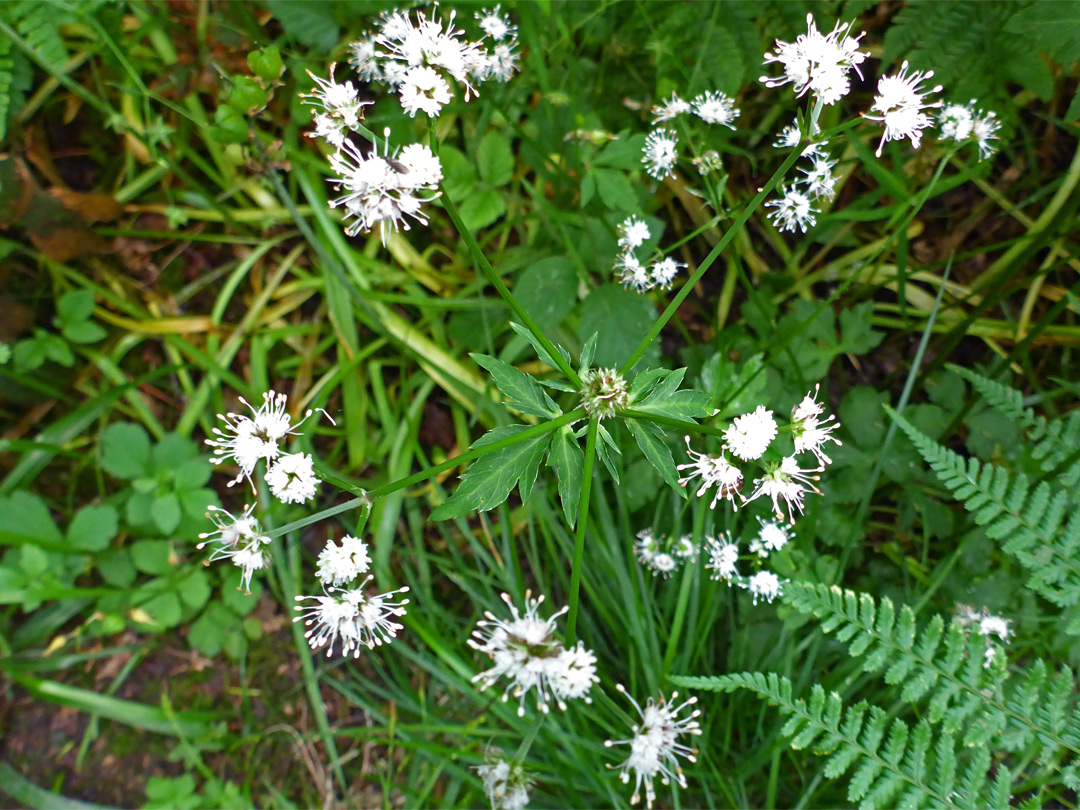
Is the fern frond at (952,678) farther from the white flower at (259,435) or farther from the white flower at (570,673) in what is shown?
the white flower at (259,435)

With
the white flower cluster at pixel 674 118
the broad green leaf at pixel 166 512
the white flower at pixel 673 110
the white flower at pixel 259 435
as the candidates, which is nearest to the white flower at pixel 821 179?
the white flower cluster at pixel 674 118

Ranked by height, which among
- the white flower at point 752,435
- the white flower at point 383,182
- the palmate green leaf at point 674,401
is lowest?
the white flower at point 752,435

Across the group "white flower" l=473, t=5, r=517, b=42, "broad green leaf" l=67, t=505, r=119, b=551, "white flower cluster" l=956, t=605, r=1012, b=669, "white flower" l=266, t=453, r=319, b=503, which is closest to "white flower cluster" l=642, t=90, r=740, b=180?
"white flower" l=473, t=5, r=517, b=42

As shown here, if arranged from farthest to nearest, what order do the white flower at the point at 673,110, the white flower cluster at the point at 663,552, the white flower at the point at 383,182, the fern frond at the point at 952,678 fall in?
the white flower cluster at the point at 663,552, the white flower at the point at 673,110, the fern frond at the point at 952,678, the white flower at the point at 383,182

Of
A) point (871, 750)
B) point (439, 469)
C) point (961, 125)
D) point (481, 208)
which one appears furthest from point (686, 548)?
point (961, 125)

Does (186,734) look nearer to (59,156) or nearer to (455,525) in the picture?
(455,525)

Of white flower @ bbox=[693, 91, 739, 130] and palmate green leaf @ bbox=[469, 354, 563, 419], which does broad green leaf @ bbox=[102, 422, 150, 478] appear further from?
white flower @ bbox=[693, 91, 739, 130]
